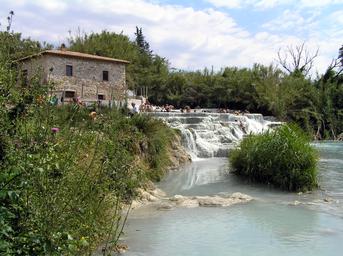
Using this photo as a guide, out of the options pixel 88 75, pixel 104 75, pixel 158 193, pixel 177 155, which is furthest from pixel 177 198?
pixel 104 75

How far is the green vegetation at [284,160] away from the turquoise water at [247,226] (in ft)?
1.05

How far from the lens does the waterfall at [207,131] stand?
658 inches

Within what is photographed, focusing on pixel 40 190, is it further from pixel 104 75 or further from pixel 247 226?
pixel 104 75

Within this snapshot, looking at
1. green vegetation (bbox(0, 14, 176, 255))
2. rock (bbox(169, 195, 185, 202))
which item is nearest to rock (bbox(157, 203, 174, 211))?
rock (bbox(169, 195, 185, 202))

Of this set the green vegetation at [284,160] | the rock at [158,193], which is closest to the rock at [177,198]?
the rock at [158,193]

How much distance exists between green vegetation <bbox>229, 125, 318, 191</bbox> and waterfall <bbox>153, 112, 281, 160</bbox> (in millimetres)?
5367

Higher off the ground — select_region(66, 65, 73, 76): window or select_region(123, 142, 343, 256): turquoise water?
select_region(66, 65, 73, 76): window

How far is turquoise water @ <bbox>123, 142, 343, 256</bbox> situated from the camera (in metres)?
5.96

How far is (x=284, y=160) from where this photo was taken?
398 inches

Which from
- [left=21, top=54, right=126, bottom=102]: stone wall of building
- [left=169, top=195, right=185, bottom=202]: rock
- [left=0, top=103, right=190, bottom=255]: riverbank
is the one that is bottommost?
[left=169, top=195, right=185, bottom=202]: rock

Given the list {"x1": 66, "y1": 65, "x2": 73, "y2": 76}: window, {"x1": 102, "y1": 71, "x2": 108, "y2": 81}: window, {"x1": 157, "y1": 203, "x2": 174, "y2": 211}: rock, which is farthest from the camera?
{"x1": 102, "y1": 71, "x2": 108, "y2": 81}: window

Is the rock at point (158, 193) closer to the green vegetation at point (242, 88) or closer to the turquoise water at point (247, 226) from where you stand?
the turquoise water at point (247, 226)

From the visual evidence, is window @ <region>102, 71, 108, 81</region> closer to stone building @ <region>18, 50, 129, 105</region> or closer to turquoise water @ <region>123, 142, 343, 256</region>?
stone building @ <region>18, 50, 129, 105</region>

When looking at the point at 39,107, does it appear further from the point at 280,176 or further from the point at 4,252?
the point at 280,176
